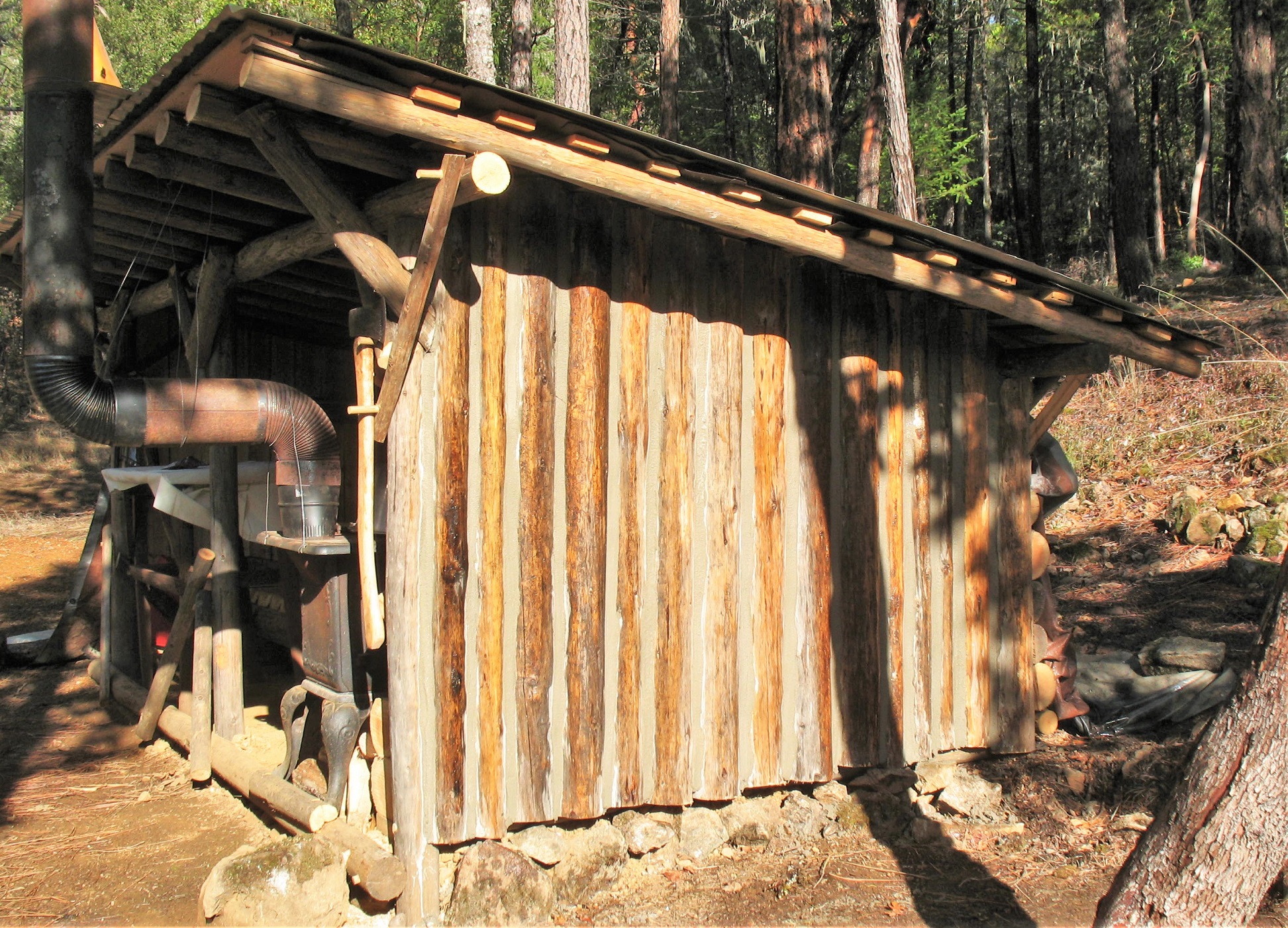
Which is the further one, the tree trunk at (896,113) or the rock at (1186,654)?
the tree trunk at (896,113)

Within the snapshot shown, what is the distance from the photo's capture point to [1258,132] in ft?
47.2

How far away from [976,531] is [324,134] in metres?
4.48

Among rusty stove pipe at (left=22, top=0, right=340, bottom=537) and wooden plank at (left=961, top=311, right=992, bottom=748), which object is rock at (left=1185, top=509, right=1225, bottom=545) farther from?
rusty stove pipe at (left=22, top=0, right=340, bottom=537)

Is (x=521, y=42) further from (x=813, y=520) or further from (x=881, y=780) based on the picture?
(x=881, y=780)

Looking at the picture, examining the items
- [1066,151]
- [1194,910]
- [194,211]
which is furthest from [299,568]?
[1066,151]

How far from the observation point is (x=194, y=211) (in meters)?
5.74

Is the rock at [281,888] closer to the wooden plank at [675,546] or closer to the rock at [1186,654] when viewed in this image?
the wooden plank at [675,546]

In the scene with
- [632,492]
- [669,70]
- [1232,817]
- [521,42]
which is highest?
[669,70]

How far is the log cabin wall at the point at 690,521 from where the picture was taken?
4.53 meters

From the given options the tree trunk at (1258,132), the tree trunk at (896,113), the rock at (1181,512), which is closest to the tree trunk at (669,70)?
the tree trunk at (896,113)

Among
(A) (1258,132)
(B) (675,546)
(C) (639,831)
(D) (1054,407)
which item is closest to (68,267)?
(B) (675,546)

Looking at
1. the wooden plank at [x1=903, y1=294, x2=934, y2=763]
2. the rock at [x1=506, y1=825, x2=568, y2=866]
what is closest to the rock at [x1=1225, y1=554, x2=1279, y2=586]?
the wooden plank at [x1=903, y1=294, x2=934, y2=763]

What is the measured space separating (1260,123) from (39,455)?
22.0 metres

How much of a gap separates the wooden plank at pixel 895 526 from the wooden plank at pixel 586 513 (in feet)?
6.42
